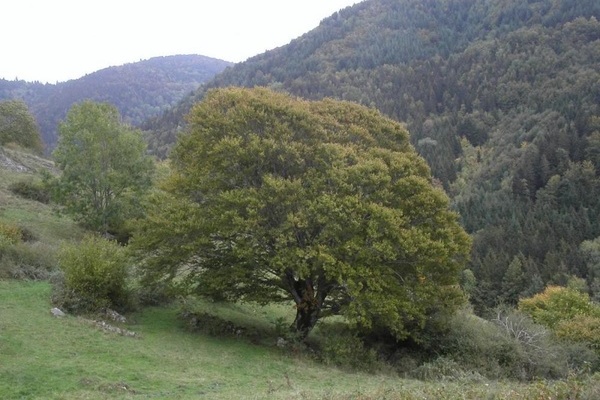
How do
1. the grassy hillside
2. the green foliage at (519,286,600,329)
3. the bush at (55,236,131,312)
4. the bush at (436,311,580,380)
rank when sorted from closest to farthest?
the grassy hillside < the bush at (55,236,131,312) < the bush at (436,311,580,380) < the green foliage at (519,286,600,329)

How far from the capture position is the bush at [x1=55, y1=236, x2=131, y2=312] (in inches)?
897

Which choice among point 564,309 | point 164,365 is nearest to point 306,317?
point 164,365

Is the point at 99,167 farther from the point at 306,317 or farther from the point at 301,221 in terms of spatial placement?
the point at 301,221

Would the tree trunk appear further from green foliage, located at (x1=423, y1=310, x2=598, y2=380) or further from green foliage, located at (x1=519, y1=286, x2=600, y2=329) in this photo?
green foliage, located at (x1=519, y1=286, x2=600, y2=329)

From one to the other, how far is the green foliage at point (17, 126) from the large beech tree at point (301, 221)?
183 feet

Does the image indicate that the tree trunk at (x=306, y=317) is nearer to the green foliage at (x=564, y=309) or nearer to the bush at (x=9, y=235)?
the bush at (x=9, y=235)

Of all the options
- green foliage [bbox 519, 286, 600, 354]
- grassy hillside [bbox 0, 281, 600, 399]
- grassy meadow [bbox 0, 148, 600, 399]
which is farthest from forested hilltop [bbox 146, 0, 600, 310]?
grassy hillside [bbox 0, 281, 600, 399]

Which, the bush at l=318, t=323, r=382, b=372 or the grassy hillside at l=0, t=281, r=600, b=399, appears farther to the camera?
the bush at l=318, t=323, r=382, b=372

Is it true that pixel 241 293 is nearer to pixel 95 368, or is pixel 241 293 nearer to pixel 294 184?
pixel 294 184

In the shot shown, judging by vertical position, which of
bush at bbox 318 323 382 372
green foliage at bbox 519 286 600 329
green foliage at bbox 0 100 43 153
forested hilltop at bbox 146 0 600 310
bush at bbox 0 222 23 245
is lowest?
forested hilltop at bbox 146 0 600 310

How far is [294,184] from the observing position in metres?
22.4

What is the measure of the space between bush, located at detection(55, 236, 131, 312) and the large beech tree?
1.50m

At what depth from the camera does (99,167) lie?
125 ft

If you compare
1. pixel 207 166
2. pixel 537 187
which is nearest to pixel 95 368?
pixel 207 166
